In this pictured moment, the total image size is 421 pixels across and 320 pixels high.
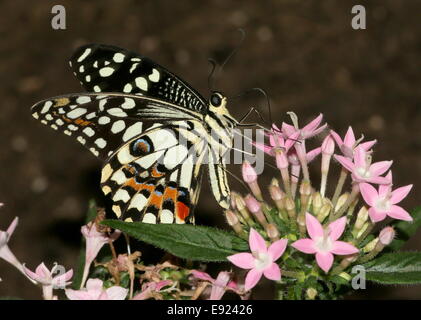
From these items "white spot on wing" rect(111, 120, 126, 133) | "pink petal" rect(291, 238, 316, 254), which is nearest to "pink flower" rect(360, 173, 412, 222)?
"pink petal" rect(291, 238, 316, 254)

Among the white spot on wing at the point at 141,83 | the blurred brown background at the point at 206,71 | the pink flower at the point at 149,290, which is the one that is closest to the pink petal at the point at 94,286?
the pink flower at the point at 149,290

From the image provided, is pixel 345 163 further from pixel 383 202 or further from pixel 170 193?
pixel 170 193

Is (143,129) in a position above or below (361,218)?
above

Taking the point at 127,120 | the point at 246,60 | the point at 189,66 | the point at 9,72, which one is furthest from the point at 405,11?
the point at 127,120

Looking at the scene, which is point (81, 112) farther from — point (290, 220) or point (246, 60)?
point (246, 60)

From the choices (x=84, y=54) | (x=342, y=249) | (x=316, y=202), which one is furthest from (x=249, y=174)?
(x=84, y=54)

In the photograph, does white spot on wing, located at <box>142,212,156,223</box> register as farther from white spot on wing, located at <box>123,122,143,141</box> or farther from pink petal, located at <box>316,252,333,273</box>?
pink petal, located at <box>316,252,333,273</box>
